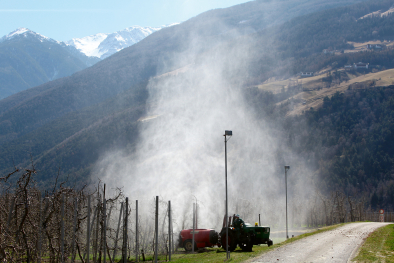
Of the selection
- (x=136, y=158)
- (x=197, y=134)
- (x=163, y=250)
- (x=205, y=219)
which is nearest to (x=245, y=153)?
(x=197, y=134)

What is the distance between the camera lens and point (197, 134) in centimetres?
16088

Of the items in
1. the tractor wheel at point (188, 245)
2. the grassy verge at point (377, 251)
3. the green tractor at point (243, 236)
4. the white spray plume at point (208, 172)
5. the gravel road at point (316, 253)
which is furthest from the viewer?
the white spray plume at point (208, 172)

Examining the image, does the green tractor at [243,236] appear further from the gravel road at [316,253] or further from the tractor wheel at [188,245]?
the tractor wheel at [188,245]

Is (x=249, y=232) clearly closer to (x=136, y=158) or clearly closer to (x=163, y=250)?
(x=163, y=250)

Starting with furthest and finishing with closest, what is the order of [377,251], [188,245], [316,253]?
1. [188,245]
2. [316,253]
3. [377,251]

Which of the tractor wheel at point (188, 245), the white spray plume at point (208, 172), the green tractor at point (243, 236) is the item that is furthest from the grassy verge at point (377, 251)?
the white spray plume at point (208, 172)

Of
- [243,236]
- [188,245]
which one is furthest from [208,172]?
[243,236]

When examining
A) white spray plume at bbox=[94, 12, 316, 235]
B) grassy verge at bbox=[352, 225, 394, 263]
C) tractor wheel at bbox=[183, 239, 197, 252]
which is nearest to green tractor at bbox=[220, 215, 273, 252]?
tractor wheel at bbox=[183, 239, 197, 252]

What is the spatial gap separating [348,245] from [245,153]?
148 meters

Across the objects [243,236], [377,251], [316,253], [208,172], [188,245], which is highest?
[208,172]

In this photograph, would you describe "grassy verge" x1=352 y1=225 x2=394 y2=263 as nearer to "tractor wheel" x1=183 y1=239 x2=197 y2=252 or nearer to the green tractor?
the green tractor

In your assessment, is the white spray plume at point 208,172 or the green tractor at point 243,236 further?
the white spray plume at point 208,172

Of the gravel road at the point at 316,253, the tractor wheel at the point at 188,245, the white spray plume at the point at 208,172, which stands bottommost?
the tractor wheel at the point at 188,245

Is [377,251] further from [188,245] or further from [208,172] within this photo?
[208,172]
